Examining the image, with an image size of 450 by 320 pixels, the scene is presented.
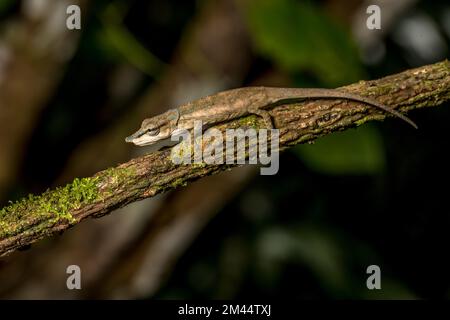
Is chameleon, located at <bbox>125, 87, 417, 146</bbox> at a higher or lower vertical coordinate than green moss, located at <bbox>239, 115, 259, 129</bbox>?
higher

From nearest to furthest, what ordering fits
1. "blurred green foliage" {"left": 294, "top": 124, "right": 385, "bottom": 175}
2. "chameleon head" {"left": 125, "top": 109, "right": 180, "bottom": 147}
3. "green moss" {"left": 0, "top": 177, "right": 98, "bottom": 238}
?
"green moss" {"left": 0, "top": 177, "right": 98, "bottom": 238}
"chameleon head" {"left": 125, "top": 109, "right": 180, "bottom": 147}
"blurred green foliage" {"left": 294, "top": 124, "right": 385, "bottom": 175}

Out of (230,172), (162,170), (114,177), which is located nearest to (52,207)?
(114,177)

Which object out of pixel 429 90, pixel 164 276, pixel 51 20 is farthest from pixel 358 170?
pixel 51 20

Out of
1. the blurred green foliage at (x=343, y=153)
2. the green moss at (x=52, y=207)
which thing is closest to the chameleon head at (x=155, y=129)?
the blurred green foliage at (x=343, y=153)

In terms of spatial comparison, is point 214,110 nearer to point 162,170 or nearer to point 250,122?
point 250,122

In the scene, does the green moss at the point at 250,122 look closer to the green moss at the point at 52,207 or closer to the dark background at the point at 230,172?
the green moss at the point at 52,207

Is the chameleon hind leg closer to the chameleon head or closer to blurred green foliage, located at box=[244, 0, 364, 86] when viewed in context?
the chameleon head

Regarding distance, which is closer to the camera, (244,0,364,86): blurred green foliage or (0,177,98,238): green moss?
(0,177,98,238): green moss

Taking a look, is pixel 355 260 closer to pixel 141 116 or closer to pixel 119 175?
pixel 141 116

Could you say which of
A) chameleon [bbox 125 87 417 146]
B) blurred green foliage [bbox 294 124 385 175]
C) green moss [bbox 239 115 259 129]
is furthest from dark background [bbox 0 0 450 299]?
green moss [bbox 239 115 259 129]
